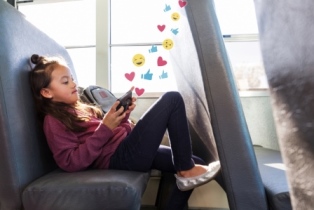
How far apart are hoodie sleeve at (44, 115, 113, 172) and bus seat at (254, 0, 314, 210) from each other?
2.24ft

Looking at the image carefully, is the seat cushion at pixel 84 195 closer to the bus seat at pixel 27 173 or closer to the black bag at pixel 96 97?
the bus seat at pixel 27 173

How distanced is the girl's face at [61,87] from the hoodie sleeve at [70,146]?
138mm

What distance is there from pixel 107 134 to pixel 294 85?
72cm

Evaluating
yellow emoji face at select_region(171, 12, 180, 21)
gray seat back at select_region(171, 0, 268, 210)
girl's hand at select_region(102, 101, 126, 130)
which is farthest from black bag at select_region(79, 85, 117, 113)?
gray seat back at select_region(171, 0, 268, 210)

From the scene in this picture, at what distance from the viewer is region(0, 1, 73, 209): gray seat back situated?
0.77 meters

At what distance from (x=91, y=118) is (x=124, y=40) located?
0.97 m

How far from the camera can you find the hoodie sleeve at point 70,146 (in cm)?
92

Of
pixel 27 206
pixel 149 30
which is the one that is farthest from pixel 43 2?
→ pixel 27 206

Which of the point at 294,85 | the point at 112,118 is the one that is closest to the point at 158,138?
the point at 112,118

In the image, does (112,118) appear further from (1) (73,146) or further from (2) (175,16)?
(2) (175,16)

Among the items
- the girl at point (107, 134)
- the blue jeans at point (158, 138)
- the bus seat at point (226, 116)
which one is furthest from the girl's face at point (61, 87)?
the bus seat at point (226, 116)

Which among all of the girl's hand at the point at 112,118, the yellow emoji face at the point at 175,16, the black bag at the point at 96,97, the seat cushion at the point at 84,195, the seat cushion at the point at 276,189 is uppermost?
the yellow emoji face at the point at 175,16

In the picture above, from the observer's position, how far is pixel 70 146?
0.95m

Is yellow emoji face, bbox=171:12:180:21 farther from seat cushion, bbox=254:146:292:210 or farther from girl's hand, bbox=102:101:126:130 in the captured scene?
seat cushion, bbox=254:146:292:210
